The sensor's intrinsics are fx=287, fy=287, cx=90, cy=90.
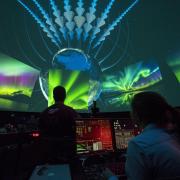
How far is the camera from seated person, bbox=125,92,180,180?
3.25 ft

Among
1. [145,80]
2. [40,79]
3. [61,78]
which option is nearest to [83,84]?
[61,78]

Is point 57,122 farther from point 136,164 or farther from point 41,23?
point 41,23

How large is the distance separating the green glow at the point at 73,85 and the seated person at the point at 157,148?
2.90 meters

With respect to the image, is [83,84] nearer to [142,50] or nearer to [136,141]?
[142,50]

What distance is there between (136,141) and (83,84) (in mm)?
3156

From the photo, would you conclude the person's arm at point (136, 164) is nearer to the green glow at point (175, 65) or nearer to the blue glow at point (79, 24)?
the blue glow at point (79, 24)

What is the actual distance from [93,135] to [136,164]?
85 cm

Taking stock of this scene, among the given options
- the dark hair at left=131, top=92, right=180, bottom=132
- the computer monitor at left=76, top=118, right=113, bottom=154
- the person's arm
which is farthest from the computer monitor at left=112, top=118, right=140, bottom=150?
the person's arm

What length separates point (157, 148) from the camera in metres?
1.00

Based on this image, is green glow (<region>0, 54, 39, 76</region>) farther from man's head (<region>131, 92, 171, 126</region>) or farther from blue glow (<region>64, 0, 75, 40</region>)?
man's head (<region>131, 92, 171, 126</region>)

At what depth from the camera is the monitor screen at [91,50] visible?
12.4ft

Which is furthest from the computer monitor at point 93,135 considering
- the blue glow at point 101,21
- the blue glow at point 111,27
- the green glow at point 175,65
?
the green glow at point 175,65

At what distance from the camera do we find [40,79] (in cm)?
387

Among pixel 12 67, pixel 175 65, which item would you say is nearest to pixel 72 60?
pixel 12 67
